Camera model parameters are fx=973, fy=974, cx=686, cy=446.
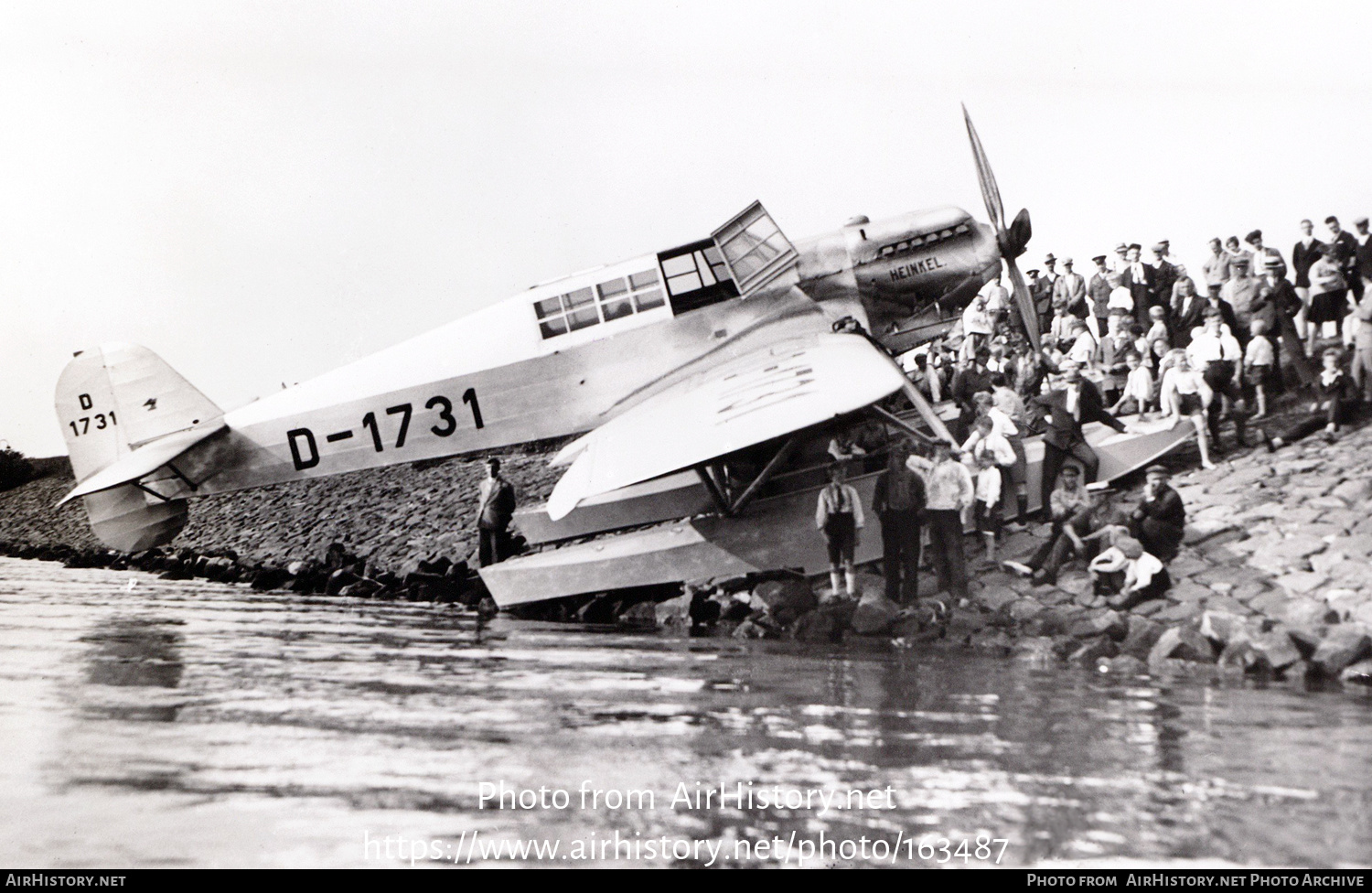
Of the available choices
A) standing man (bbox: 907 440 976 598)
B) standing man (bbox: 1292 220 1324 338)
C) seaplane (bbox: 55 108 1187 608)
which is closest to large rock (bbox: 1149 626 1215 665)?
standing man (bbox: 907 440 976 598)

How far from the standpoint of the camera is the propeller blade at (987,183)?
731cm

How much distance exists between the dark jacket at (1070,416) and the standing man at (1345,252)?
180 centimetres

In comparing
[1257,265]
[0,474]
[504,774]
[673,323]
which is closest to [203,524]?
[0,474]

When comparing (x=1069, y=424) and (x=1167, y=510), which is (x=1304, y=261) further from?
(x=1167, y=510)

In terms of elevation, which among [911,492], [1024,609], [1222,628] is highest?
[911,492]

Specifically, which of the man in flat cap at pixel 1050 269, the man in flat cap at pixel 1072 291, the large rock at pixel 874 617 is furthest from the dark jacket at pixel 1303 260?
the large rock at pixel 874 617

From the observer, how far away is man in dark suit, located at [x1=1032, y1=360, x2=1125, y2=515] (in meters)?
6.88

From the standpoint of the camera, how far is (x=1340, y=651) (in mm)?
5359

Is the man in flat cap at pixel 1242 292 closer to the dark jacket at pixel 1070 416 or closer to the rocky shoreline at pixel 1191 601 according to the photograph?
the rocky shoreline at pixel 1191 601

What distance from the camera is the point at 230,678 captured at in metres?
5.68

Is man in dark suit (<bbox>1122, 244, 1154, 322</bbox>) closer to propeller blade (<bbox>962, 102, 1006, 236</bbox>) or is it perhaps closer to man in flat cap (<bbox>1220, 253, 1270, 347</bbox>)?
man in flat cap (<bbox>1220, 253, 1270, 347</bbox>)

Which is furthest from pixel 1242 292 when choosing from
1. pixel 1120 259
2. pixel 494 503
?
pixel 494 503

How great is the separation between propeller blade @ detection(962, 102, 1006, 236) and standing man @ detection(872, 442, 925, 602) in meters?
2.20

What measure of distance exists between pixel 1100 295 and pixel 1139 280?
40 centimetres
